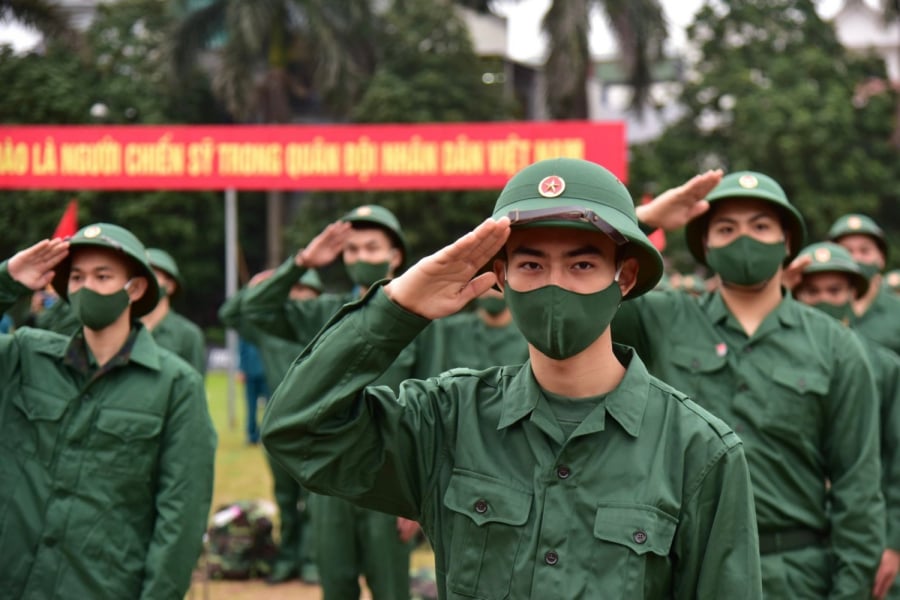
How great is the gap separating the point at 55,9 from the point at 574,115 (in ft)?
45.3

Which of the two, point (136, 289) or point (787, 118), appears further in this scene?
point (787, 118)

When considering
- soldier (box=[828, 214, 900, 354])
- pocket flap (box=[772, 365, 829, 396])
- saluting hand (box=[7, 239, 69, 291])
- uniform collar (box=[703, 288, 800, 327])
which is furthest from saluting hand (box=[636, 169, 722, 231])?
soldier (box=[828, 214, 900, 354])

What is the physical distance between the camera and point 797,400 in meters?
4.52

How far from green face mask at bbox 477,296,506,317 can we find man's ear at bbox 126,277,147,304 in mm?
3805

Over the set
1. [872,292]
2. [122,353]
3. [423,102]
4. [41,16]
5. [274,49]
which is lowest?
[122,353]

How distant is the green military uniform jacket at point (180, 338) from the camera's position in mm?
8375

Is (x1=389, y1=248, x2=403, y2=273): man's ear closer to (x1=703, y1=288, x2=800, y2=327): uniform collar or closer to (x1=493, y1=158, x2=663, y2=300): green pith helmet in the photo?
(x1=703, y1=288, x2=800, y2=327): uniform collar

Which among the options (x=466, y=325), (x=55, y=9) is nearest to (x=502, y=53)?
(x=55, y=9)

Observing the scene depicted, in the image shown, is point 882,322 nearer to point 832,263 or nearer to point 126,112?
point 832,263

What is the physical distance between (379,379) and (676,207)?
242 centimetres

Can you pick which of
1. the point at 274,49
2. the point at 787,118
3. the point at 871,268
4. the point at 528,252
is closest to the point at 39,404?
the point at 528,252

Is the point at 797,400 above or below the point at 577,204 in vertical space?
below

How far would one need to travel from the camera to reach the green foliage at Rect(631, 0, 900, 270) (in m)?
30.2

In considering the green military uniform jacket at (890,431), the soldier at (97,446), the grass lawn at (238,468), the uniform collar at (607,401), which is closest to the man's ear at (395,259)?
the soldier at (97,446)
